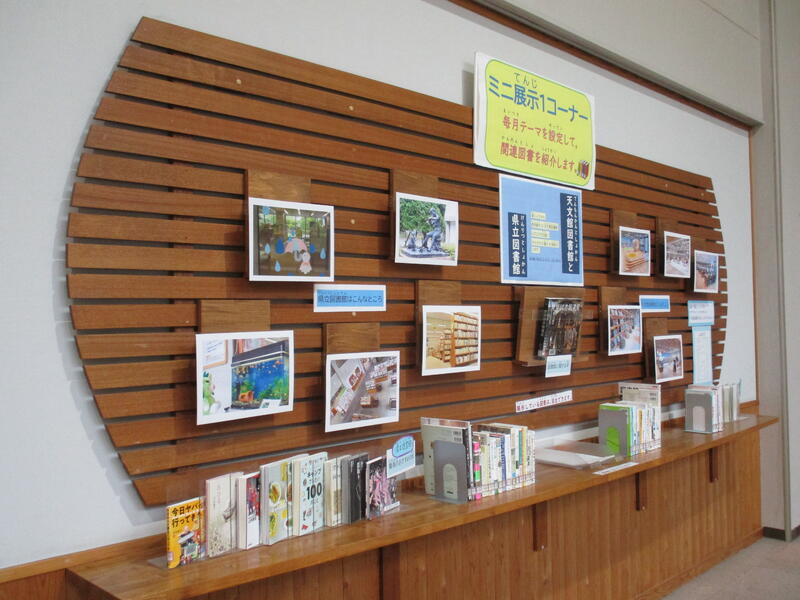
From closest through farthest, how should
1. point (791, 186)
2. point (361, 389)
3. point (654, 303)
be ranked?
point (361, 389), point (654, 303), point (791, 186)

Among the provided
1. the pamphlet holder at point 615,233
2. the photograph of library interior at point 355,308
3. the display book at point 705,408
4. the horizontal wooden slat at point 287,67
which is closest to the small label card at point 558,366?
the photograph of library interior at point 355,308

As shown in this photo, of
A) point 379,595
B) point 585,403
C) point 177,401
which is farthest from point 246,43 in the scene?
point 585,403

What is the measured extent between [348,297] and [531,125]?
150cm

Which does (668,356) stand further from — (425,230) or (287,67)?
(287,67)

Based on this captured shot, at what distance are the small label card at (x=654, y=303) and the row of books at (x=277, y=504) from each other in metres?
2.44

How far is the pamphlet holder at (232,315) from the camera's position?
2.19 meters

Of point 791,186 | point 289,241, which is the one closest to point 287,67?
point 289,241

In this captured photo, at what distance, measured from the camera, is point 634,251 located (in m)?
4.05

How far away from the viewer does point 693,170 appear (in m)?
4.83

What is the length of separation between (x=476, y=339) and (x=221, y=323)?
1.27 m

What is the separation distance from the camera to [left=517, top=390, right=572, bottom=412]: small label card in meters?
3.34

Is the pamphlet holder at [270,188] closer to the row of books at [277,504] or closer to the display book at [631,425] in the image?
the row of books at [277,504]

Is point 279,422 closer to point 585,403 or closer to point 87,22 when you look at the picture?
point 87,22

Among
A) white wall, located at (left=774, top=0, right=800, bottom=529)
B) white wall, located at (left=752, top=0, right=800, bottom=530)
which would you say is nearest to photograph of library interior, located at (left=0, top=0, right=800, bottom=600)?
white wall, located at (left=752, top=0, right=800, bottom=530)
